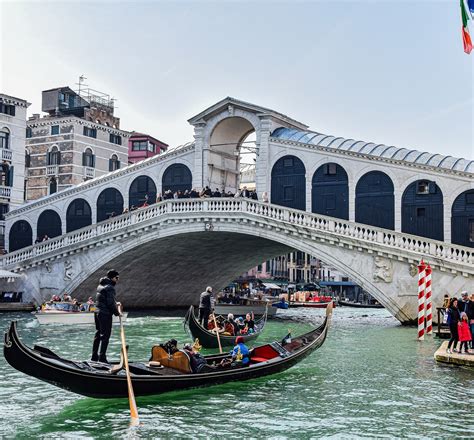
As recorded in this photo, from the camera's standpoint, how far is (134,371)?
33.6 feet

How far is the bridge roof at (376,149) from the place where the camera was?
24.6 m

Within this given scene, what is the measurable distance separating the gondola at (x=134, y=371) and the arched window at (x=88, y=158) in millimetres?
29234

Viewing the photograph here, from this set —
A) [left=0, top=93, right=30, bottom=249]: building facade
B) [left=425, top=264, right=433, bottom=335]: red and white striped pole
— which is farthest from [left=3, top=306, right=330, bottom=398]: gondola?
[left=0, top=93, right=30, bottom=249]: building facade

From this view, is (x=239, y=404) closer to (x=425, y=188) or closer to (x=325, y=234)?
(x=325, y=234)

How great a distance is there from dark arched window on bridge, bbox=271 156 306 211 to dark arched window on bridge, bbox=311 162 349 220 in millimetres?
492

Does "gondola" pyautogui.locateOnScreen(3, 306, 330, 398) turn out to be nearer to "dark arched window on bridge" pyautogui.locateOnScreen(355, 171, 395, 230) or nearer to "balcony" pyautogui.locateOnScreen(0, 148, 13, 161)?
"dark arched window on bridge" pyautogui.locateOnScreen(355, 171, 395, 230)

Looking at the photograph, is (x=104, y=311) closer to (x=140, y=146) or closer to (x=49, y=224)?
(x=49, y=224)

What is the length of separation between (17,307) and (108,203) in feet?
20.6

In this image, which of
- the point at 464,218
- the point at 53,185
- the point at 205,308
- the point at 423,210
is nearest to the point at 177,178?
the point at 423,210

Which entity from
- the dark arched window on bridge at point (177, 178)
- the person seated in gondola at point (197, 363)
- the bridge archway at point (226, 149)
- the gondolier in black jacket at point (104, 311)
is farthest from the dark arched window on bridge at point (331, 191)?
the gondolier in black jacket at point (104, 311)

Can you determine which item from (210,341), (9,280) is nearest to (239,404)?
(210,341)

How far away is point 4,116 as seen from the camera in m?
32.8

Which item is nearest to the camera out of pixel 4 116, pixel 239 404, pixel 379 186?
pixel 239 404

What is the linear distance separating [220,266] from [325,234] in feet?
37.6
